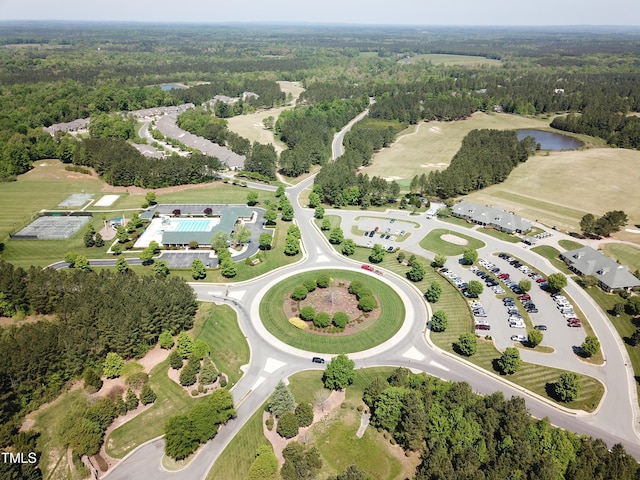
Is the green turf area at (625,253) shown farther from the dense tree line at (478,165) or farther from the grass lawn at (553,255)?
the dense tree line at (478,165)

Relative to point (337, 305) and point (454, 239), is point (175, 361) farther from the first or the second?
point (454, 239)

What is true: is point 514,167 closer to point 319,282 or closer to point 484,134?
point 484,134

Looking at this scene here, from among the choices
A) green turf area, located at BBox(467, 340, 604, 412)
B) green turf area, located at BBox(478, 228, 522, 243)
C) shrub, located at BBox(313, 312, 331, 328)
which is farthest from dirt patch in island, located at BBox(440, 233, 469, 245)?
shrub, located at BBox(313, 312, 331, 328)

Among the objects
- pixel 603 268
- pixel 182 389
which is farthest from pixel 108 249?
pixel 603 268

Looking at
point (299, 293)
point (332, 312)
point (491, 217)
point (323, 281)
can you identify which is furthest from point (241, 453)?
point (491, 217)

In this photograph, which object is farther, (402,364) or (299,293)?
(299,293)

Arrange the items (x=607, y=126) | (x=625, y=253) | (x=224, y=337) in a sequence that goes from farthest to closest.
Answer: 1. (x=607, y=126)
2. (x=625, y=253)
3. (x=224, y=337)

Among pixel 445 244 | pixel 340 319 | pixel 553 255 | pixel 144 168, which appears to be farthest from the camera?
pixel 144 168
